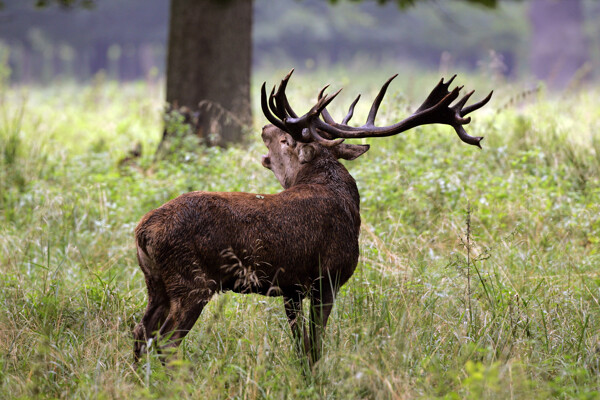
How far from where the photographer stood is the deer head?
12.6 ft

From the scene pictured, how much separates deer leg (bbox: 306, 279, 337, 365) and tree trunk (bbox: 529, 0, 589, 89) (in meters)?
24.6

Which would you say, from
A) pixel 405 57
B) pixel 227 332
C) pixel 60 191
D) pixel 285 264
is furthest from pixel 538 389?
pixel 405 57

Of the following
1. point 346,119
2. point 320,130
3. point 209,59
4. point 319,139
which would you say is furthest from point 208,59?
point 319,139

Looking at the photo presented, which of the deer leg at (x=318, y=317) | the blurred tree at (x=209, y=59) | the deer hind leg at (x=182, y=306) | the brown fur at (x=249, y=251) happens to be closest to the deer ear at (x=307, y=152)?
the brown fur at (x=249, y=251)

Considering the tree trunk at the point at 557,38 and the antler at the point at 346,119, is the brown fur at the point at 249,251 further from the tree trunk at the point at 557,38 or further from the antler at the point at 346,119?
the tree trunk at the point at 557,38

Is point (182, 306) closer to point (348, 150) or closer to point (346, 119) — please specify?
point (348, 150)

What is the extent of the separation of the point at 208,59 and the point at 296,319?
5.11 metres

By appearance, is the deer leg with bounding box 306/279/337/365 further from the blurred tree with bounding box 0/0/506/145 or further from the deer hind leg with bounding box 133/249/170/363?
the blurred tree with bounding box 0/0/506/145

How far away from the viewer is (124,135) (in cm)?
929

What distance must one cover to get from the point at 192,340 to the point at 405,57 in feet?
131

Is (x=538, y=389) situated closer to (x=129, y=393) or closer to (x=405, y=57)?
(x=129, y=393)

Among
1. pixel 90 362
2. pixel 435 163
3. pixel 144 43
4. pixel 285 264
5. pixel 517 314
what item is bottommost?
pixel 90 362

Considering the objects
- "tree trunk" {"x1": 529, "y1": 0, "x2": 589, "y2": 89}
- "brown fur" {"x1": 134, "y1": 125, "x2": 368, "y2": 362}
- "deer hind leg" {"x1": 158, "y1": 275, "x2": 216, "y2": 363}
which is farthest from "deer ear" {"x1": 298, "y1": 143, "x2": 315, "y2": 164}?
"tree trunk" {"x1": 529, "y1": 0, "x2": 589, "y2": 89}

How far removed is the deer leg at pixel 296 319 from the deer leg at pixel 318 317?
1.8 inches
